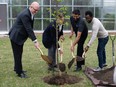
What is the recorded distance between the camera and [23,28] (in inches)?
277

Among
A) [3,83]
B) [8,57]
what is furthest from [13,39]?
[8,57]

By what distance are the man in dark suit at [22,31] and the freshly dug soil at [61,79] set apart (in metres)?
0.63

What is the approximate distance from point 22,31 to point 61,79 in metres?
1.39

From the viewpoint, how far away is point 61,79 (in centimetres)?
693

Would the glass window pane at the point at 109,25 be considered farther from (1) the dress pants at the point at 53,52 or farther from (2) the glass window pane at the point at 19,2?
(1) the dress pants at the point at 53,52

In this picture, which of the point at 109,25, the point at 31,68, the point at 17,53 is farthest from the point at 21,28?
the point at 109,25

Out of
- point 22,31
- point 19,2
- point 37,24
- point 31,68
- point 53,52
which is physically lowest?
point 31,68

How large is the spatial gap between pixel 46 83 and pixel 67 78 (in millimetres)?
515

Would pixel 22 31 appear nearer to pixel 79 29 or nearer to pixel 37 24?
pixel 79 29

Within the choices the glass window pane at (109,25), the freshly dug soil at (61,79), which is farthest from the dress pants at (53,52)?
the glass window pane at (109,25)

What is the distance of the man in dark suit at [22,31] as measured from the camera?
679 centimetres

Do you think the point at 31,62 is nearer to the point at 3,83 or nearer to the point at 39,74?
the point at 39,74

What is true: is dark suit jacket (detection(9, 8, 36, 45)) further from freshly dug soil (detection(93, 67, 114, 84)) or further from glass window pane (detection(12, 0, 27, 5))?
glass window pane (detection(12, 0, 27, 5))

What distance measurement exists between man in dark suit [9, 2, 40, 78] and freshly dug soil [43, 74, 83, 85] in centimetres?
63
